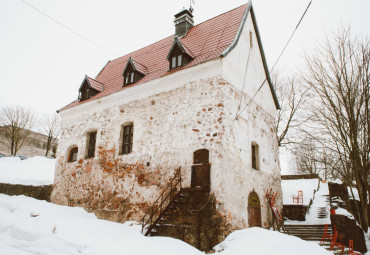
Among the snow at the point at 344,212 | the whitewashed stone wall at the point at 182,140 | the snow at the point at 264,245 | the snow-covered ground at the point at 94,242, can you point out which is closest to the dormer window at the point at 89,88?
the whitewashed stone wall at the point at 182,140

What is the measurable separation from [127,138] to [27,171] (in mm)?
11229

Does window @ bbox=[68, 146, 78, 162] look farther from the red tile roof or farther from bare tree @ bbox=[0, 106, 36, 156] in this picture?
bare tree @ bbox=[0, 106, 36, 156]

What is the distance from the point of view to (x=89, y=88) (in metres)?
15.4

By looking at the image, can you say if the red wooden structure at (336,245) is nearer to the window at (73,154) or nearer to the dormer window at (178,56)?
the dormer window at (178,56)

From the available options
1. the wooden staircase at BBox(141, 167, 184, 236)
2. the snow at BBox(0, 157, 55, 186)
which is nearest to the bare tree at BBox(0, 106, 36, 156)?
the snow at BBox(0, 157, 55, 186)

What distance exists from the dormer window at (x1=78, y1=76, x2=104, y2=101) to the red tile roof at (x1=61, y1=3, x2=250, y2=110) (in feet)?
1.14

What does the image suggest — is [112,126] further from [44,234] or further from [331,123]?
[331,123]

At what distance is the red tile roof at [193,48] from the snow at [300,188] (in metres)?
9.58

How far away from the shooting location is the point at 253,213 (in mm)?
10672

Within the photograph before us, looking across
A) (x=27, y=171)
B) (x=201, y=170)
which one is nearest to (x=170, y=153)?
(x=201, y=170)

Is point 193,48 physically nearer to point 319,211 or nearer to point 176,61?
point 176,61

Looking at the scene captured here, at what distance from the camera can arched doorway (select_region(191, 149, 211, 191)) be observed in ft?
30.6

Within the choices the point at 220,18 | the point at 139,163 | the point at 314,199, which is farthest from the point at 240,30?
the point at 314,199

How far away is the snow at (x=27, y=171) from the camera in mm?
16016
